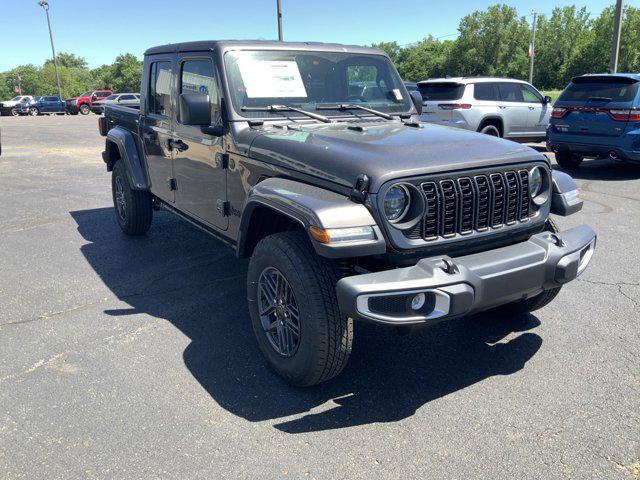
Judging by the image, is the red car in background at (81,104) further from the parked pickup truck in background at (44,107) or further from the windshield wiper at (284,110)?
the windshield wiper at (284,110)

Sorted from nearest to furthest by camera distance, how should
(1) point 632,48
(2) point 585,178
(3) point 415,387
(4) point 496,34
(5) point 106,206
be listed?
(3) point 415,387
(5) point 106,206
(2) point 585,178
(1) point 632,48
(4) point 496,34

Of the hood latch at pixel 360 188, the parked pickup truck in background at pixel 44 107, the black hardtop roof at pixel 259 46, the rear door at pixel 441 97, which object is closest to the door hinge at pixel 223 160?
the black hardtop roof at pixel 259 46

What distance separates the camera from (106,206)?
7.98 meters

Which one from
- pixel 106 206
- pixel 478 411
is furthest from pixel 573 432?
pixel 106 206

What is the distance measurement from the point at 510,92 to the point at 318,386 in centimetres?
1094

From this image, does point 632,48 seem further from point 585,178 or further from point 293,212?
point 293,212

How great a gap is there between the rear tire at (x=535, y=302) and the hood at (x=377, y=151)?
21.0 inches

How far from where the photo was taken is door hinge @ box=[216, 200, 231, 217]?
396 centimetres

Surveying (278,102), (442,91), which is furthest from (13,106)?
(278,102)

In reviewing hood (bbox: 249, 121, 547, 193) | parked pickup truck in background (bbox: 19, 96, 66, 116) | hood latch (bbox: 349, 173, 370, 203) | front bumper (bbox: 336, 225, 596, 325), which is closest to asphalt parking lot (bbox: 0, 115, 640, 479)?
front bumper (bbox: 336, 225, 596, 325)

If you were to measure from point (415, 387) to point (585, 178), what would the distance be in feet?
26.4

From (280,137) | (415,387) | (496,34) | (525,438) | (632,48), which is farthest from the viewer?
(496,34)

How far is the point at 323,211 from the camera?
2.70 meters

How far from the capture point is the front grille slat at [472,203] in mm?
2871
